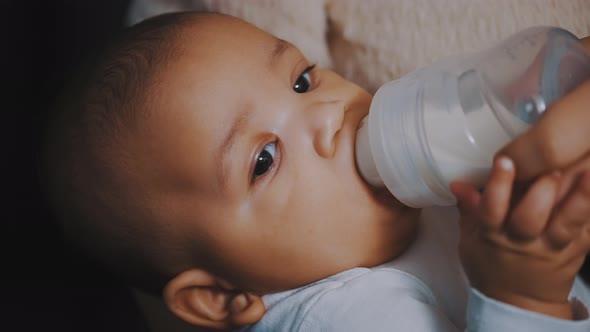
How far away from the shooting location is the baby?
857 mm

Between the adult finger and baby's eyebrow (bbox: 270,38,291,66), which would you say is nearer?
the adult finger

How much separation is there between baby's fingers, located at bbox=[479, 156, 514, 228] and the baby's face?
0.23 metres

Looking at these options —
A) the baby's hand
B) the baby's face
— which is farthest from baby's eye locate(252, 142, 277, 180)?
the baby's hand

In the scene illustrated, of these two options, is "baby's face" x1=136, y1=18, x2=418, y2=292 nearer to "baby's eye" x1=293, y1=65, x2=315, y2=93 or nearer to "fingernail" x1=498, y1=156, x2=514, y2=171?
"baby's eye" x1=293, y1=65, x2=315, y2=93

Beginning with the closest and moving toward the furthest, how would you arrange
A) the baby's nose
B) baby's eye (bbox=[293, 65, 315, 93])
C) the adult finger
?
the adult finger < the baby's nose < baby's eye (bbox=[293, 65, 315, 93])

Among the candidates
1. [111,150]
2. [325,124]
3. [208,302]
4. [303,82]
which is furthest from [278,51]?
[208,302]

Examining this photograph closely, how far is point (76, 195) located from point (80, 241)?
0.33 feet

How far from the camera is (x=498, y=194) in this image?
Result: 627 millimetres

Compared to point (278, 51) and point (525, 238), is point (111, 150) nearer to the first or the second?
point (278, 51)

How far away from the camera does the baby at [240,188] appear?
0.86m

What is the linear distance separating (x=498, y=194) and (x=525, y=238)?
0.23ft

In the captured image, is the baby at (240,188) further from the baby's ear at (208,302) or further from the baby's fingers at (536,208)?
the baby's fingers at (536,208)

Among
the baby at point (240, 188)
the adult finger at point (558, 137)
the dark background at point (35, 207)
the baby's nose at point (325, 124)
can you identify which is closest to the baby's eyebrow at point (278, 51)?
the baby at point (240, 188)

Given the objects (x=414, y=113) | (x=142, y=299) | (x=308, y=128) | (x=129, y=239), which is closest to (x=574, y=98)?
(x=414, y=113)
